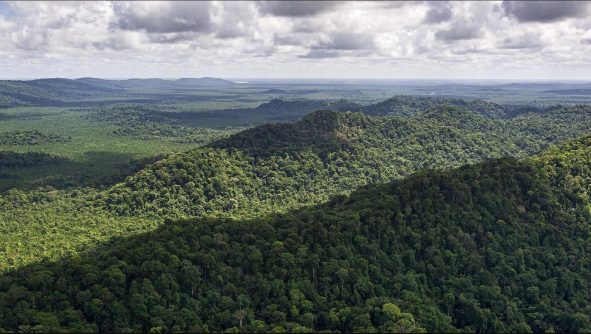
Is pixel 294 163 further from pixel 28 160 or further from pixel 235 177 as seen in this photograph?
pixel 28 160

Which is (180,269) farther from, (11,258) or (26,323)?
(11,258)

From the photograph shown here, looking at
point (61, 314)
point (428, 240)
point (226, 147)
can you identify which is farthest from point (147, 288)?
point (226, 147)

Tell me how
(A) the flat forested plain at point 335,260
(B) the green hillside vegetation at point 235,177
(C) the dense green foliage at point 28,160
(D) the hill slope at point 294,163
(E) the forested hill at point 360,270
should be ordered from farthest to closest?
(C) the dense green foliage at point 28,160 → (D) the hill slope at point 294,163 → (B) the green hillside vegetation at point 235,177 → (A) the flat forested plain at point 335,260 → (E) the forested hill at point 360,270

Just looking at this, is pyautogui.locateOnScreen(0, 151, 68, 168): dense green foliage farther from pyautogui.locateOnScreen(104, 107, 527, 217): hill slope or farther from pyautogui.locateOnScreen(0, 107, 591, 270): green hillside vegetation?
pyautogui.locateOnScreen(104, 107, 527, 217): hill slope

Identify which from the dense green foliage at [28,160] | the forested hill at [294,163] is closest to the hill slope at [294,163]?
the forested hill at [294,163]

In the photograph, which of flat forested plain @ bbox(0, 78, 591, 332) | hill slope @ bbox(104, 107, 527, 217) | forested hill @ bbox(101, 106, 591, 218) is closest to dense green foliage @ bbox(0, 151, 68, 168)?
flat forested plain @ bbox(0, 78, 591, 332)

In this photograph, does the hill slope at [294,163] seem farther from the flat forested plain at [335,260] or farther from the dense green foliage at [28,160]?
the dense green foliage at [28,160]
